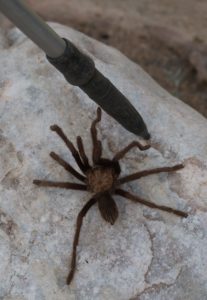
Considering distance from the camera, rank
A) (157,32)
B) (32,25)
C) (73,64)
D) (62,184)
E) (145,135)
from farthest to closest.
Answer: (157,32) → (145,135) → (62,184) → (73,64) → (32,25)

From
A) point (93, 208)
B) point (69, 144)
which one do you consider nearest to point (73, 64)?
point (69, 144)

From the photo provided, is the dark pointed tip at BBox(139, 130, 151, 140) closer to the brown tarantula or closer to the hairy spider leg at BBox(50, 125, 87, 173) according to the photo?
the brown tarantula

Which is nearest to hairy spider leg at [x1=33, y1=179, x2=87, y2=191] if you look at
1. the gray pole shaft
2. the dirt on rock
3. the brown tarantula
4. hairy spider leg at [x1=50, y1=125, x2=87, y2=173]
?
the brown tarantula

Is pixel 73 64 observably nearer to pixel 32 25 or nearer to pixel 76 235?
pixel 32 25

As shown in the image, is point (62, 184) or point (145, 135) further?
point (145, 135)

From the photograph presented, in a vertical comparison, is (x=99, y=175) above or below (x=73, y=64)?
below

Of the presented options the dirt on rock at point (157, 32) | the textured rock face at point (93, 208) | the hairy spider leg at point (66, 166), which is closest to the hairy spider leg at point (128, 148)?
the textured rock face at point (93, 208)

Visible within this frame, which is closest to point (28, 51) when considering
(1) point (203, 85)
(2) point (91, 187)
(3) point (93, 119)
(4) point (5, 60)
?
(4) point (5, 60)
